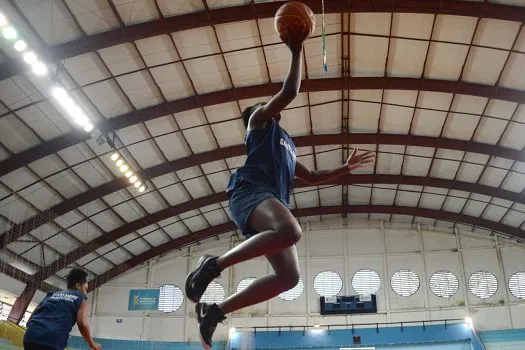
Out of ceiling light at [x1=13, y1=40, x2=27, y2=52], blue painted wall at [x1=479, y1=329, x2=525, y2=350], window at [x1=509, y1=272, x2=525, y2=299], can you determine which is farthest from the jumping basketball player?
window at [x1=509, y1=272, x2=525, y2=299]

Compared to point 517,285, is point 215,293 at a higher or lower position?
lower

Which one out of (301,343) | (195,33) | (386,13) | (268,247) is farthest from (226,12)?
(301,343)

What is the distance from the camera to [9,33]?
48.8 ft

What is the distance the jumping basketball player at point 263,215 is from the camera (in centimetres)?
336

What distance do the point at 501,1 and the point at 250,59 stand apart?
27.5 ft

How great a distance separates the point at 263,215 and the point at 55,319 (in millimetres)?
2747

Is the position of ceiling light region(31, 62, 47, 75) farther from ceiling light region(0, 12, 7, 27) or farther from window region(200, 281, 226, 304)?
window region(200, 281, 226, 304)

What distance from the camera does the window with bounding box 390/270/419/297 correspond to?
1191 inches

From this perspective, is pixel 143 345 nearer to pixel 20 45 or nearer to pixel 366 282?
pixel 366 282

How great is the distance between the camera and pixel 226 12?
16844 millimetres

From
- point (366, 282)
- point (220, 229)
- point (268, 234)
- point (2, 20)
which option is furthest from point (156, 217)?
point (268, 234)

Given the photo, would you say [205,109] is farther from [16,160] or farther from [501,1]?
[501,1]

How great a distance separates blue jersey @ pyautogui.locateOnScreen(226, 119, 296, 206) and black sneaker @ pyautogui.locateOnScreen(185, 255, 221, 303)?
1.88 feet

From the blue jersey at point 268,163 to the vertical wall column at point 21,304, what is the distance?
2647cm
